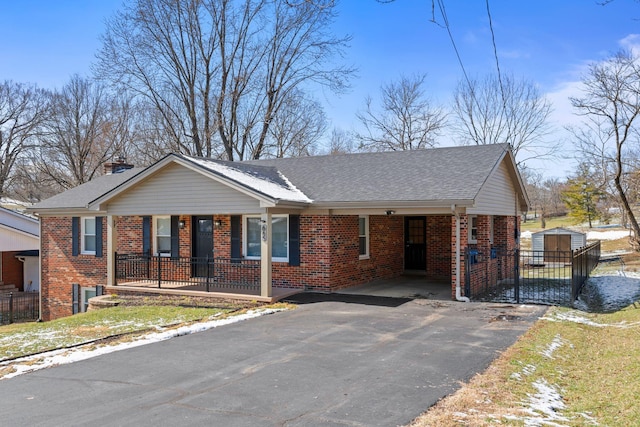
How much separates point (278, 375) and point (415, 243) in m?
12.3

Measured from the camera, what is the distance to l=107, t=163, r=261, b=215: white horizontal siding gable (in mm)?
13617

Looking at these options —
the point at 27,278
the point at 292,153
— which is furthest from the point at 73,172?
the point at 292,153

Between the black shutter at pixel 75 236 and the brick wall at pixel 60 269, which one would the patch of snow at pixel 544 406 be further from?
the black shutter at pixel 75 236

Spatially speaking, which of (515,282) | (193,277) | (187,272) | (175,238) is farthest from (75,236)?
(515,282)

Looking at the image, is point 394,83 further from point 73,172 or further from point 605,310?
point 605,310

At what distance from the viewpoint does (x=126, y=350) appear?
8.63 meters

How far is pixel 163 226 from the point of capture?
17406 mm

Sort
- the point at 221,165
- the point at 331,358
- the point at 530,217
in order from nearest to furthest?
the point at 331,358, the point at 221,165, the point at 530,217

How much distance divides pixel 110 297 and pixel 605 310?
13.3 meters

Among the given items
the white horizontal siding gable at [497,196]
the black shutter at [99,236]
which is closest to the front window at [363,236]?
the white horizontal siding gable at [497,196]

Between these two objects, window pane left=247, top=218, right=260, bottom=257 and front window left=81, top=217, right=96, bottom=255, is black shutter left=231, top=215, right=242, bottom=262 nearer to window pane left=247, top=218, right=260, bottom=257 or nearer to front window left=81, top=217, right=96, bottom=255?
window pane left=247, top=218, right=260, bottom=257

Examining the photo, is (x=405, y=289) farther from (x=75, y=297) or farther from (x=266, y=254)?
(x=75, y=297)

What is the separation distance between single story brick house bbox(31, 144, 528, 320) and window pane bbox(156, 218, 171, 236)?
4 cm

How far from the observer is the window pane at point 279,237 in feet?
49.6
